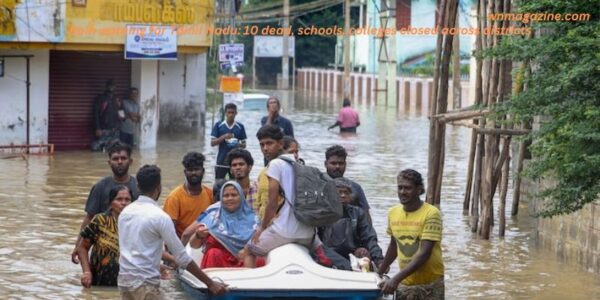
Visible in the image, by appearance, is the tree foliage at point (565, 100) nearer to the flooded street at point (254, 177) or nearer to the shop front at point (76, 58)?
the flooded street at point (254, 177)

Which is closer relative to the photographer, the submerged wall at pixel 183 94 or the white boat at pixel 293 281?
the white boat at pixel 293 281

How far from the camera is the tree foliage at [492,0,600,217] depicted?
9.99 m

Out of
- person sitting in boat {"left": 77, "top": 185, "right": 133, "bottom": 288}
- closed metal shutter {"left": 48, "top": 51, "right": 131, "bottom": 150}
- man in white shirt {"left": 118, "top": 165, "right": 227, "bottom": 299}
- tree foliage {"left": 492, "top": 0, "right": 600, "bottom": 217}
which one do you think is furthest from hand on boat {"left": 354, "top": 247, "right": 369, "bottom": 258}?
closed metal shutter {"left": 48, "top": 51, "right": 131, "bottom": 150}

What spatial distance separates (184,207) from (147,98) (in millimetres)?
17521

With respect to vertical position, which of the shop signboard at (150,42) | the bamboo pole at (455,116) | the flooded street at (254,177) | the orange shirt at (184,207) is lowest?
the flooded street at (254,177)

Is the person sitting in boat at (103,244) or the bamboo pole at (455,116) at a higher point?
the bamboo pole at (455,116)

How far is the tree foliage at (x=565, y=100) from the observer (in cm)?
999

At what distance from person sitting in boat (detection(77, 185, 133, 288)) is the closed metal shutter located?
17.0 metres

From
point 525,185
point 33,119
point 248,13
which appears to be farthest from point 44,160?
point 248,13

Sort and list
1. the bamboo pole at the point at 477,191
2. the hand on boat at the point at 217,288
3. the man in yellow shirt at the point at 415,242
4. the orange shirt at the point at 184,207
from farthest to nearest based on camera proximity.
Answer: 1. the bamboo pole at the point at 477,191
2. the orange shirt at the point at 184,207
3. the man in yellow shirt at the point at 415,242
4. the hand on boat at the point at 217,288

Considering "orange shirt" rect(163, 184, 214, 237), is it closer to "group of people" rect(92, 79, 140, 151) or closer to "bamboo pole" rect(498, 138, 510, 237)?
"bamboo pole" rect(498, 138, 510, 237)

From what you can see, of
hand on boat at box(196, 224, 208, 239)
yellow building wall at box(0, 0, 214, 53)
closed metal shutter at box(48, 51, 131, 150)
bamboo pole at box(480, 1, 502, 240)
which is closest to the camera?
hand on boat at box(196, 224, 208, 239)

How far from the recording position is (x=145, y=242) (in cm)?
802

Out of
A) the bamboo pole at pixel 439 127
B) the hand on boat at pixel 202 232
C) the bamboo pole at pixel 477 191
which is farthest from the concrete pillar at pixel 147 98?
the hand on boat at pixel 202 232
